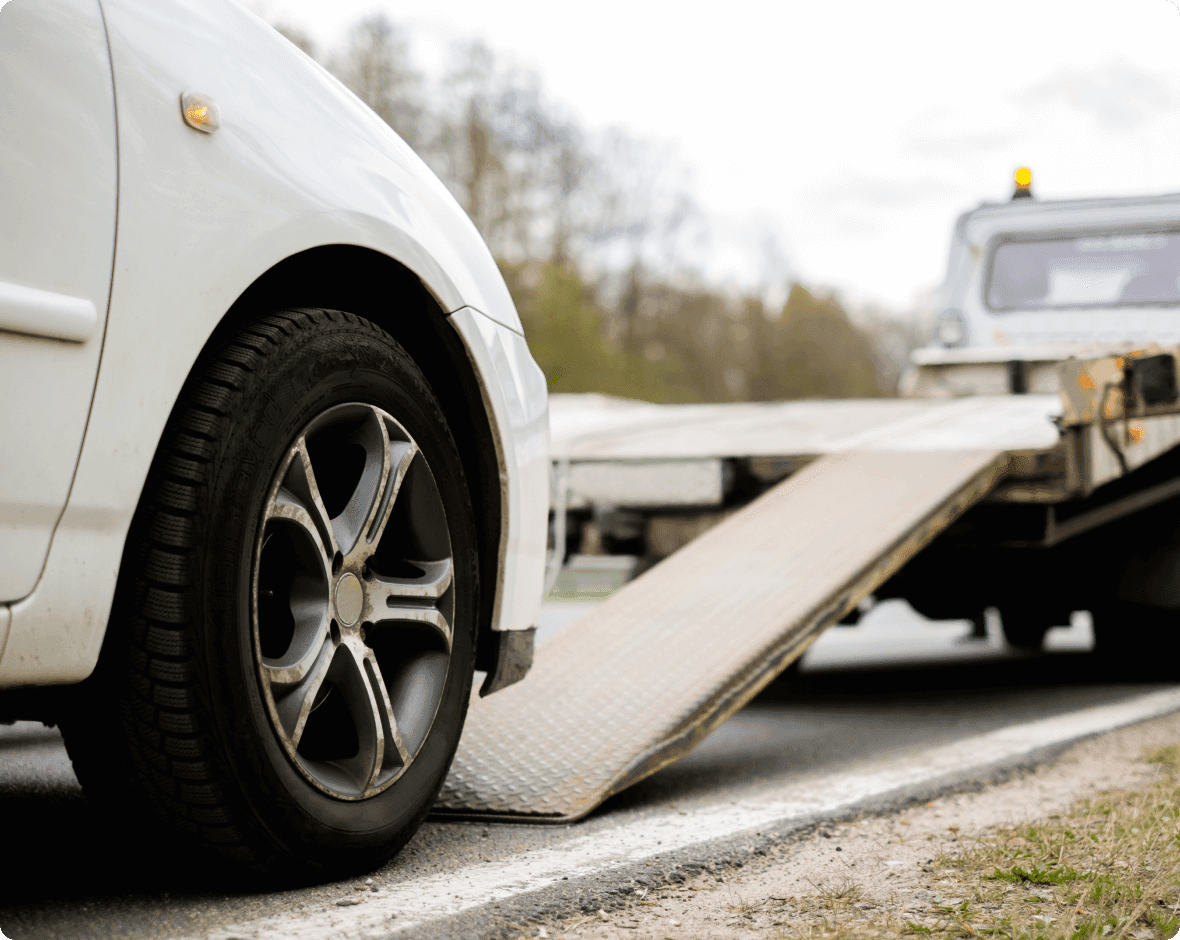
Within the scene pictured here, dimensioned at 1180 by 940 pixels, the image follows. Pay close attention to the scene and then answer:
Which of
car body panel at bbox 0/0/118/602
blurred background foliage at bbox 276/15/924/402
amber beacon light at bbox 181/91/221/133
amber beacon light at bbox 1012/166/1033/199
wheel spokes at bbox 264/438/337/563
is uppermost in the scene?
blurred background foliage at bbox 276/15/924/402

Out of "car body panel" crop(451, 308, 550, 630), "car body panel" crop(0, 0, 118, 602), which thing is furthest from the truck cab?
"car body panel" crop(0, 0, 118, 602)

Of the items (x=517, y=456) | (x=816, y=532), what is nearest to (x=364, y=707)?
(x=517, y=456)

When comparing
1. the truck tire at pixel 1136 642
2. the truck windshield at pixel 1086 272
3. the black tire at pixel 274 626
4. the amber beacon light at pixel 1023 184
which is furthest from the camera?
the amber beacon light at pixel 1023 184

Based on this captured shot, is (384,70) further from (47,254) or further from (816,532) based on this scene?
(47,254)

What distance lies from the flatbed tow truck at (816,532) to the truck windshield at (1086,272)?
0.14 feet

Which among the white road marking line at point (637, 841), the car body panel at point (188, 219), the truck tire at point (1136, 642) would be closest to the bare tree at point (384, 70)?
the truck tire at point (1136, 642)

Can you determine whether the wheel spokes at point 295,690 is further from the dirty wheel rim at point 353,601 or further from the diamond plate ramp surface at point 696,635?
the diamond plate ramp surface at point 696,635

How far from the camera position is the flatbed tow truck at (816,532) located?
3.13m

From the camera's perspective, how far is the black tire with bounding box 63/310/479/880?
6.09 feet

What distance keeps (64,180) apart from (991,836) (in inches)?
85.2

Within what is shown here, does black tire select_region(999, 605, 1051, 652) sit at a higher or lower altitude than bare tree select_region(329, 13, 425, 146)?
lower

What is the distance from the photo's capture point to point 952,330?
26.2 feet

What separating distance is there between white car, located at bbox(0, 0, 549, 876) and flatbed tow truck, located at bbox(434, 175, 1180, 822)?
73 centimetres

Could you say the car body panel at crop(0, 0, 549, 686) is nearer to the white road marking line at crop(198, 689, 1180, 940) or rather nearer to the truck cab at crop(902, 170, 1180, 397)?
the white road marking line at crop(198, 689, 1180, 940)
